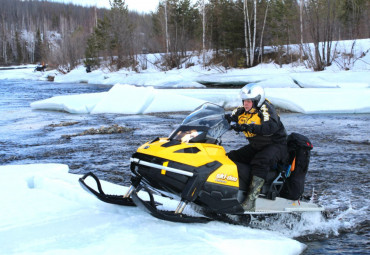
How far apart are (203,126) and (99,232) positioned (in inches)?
51.0

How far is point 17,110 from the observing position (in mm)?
15352

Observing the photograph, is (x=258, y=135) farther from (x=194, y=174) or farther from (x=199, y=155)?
(x=194, y=174)

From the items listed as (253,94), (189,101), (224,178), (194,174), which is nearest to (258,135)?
(253,94)

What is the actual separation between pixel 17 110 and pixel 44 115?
1.94 metres

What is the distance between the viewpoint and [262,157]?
3721 mm

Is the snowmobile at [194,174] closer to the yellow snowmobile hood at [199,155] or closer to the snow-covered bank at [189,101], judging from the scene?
the yellow snowmobile hood at [199,155]

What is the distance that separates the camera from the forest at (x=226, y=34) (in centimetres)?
2530

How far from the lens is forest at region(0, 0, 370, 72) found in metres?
25.3

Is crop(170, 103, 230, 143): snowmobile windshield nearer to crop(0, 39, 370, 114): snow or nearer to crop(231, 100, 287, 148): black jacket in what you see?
crop(231, 100, 287, 148): black jacket

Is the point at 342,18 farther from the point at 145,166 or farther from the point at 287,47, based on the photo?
the point at 145,166

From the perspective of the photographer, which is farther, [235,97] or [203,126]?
[235,97]

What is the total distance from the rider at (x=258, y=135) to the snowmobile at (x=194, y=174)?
0.10 m

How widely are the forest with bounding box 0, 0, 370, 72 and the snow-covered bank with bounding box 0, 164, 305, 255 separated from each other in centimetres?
2122

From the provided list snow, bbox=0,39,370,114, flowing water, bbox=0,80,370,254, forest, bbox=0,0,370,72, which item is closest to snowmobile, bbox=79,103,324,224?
flowing water, bbox=0,80,370,254
